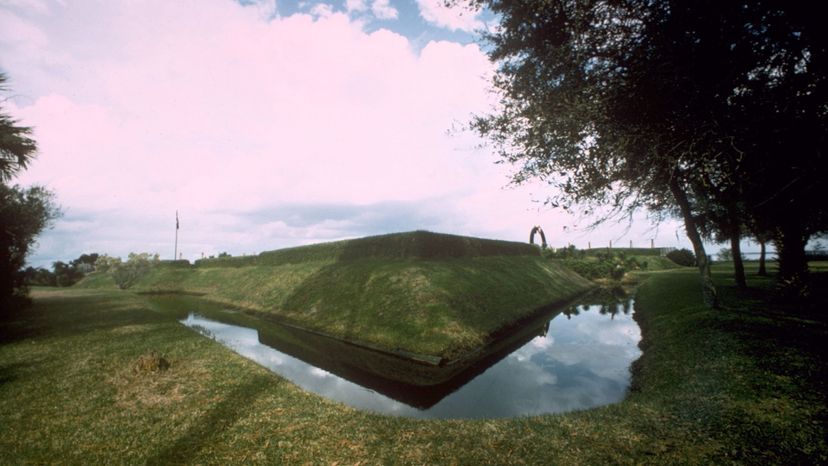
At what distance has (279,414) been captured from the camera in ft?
26.9

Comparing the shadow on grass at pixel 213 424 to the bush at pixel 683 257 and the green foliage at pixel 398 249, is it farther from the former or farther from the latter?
the bush at pixel 683 257

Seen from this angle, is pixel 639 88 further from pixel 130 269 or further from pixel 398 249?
pixel 130 269

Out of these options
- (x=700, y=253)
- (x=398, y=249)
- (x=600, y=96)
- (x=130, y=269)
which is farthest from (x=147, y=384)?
(x=130, y=269)

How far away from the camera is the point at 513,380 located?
12.1 metres

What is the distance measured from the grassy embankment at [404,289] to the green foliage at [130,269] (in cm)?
1240

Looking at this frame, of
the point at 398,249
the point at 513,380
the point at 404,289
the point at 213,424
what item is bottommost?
the point at 513,380

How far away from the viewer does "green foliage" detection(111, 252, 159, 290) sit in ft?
155

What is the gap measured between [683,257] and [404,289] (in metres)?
67.3

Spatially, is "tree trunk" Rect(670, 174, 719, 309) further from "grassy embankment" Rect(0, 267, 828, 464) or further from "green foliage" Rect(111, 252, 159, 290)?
"green foliage" Rect(111, 252, 159, 290)

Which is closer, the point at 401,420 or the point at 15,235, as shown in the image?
the point at 401,420

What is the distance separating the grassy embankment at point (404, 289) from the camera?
16484mm

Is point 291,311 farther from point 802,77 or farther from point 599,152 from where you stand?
point 802,77

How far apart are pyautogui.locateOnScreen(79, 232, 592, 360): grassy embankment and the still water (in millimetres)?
2179

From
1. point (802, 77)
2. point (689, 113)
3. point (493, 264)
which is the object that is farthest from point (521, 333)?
point (802, 77)
